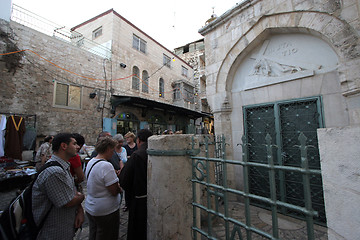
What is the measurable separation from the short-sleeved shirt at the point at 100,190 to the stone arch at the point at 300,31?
3612mm

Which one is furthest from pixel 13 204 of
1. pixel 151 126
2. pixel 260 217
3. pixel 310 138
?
pixel 151 126

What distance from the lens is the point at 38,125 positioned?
24.5ft

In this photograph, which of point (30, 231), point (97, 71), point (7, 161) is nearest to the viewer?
point (30, 231)

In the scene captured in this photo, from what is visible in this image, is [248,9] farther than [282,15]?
Yes

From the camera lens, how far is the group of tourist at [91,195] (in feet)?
5.12

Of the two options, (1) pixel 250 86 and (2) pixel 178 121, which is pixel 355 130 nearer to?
(1) pixel 250 86

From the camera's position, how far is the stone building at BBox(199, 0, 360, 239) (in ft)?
9.29

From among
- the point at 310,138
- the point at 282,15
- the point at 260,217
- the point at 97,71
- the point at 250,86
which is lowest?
the point at 260,217

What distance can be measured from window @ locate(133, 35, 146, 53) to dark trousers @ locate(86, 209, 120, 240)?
1350 cm

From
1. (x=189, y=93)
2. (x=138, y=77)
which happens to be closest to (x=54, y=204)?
(x=138, y=77)

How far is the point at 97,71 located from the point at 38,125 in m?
4.47

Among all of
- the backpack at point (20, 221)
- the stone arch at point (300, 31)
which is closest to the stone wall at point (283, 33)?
the stone arch at point (300, 31)

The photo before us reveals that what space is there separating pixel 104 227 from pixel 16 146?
690 centimetres

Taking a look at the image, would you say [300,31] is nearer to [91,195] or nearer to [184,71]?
[91,195]
